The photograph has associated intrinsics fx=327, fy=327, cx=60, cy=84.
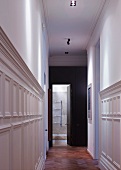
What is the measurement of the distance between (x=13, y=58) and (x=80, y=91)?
1074 cm

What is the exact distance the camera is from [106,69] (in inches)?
253

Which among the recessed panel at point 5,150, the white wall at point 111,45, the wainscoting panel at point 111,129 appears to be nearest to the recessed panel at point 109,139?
the wainscoting panel at point 111,129

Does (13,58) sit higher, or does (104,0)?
(104,0)

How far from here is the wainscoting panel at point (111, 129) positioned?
504 cm

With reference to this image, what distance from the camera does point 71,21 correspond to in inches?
326

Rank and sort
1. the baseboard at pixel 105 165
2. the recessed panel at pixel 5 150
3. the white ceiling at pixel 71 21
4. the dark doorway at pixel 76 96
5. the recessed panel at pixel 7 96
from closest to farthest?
the recessed panel at pixel 5 150 → the recessed panel at pixel 7 96 → the baseboard at pixel 105 165 → the white ceiling at pixel 71 21 → the dark doorway at pixel 76 96

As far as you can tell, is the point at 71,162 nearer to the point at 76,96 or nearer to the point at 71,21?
the point at 71,21

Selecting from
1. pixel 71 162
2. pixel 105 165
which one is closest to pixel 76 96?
pixel 71 162

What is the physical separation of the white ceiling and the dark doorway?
1503mm

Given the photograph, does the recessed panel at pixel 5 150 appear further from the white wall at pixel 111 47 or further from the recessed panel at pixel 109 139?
the recessed panel at pixel 109 139

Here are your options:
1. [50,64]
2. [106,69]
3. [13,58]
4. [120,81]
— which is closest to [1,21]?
[13,58]

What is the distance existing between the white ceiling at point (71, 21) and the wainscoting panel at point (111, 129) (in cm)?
198

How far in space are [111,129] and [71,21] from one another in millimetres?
3523

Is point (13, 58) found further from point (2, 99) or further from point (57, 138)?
point (57, 138)
